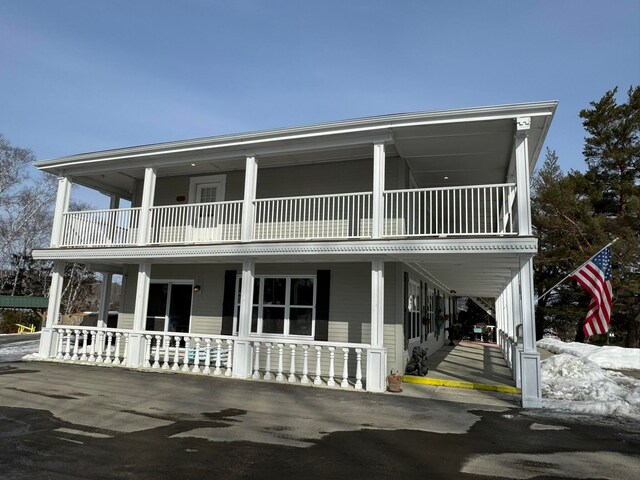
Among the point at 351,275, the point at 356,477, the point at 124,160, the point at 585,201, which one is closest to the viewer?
the point at 356,477

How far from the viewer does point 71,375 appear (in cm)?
953

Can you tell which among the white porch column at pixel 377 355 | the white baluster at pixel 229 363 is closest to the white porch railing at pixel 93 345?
the white baluster at pixel 229 363

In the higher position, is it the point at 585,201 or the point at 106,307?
the point at 585,201

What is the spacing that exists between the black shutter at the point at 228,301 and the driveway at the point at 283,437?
312 cm

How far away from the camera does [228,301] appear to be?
11.6 meters

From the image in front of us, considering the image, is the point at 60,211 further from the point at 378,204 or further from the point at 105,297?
the point at 378,204

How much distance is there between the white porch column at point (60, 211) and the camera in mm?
11836

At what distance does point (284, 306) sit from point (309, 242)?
8.29ft

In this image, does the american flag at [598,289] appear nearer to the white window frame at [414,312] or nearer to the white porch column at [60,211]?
the white window frame at [414,312]

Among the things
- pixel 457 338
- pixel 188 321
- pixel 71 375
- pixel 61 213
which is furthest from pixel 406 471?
pixel 457 338

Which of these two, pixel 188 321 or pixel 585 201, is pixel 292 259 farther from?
pixel 585 201

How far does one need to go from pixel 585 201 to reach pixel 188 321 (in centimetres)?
2220

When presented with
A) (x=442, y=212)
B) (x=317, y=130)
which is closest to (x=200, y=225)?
(x=317, y=130)

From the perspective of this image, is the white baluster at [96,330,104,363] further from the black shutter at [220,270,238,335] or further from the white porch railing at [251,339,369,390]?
the white porch railing at [251,339,369,390]
